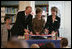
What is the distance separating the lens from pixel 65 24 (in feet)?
15.5

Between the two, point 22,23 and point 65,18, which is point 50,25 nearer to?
point 22,23

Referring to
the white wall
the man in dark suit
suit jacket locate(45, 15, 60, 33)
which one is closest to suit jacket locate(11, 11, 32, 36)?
the man in dark suit

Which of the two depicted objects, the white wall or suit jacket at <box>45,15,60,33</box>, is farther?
the white wall

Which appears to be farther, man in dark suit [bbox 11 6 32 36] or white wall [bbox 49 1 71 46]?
white wall [bbox 49 1 71 46]

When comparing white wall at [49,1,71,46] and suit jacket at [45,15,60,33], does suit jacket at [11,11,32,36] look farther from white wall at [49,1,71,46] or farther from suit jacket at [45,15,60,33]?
white wall at [49,1,71,46]

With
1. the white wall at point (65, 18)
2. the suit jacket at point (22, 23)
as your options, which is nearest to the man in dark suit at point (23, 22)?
the suit jacket at point (22, 23)

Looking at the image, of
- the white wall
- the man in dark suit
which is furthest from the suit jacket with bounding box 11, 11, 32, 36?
the white wall

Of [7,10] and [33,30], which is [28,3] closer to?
[7,10]

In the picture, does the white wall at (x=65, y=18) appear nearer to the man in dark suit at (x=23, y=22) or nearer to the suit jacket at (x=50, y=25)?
the suit jacket at (x=50, y=25)

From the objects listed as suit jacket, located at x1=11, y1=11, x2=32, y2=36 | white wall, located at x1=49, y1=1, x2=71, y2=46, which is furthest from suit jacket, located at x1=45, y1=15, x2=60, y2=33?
white wall, located at x1=49, y1=1, x2=71, y2=46

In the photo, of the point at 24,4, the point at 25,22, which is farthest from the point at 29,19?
the point at 24,4

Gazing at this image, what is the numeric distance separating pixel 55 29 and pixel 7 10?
2299 mm

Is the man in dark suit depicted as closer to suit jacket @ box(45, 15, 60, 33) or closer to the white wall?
suit jacket @ box(45, 15, 60, 33)

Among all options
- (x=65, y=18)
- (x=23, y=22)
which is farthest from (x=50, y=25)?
(x=65, y=18)
